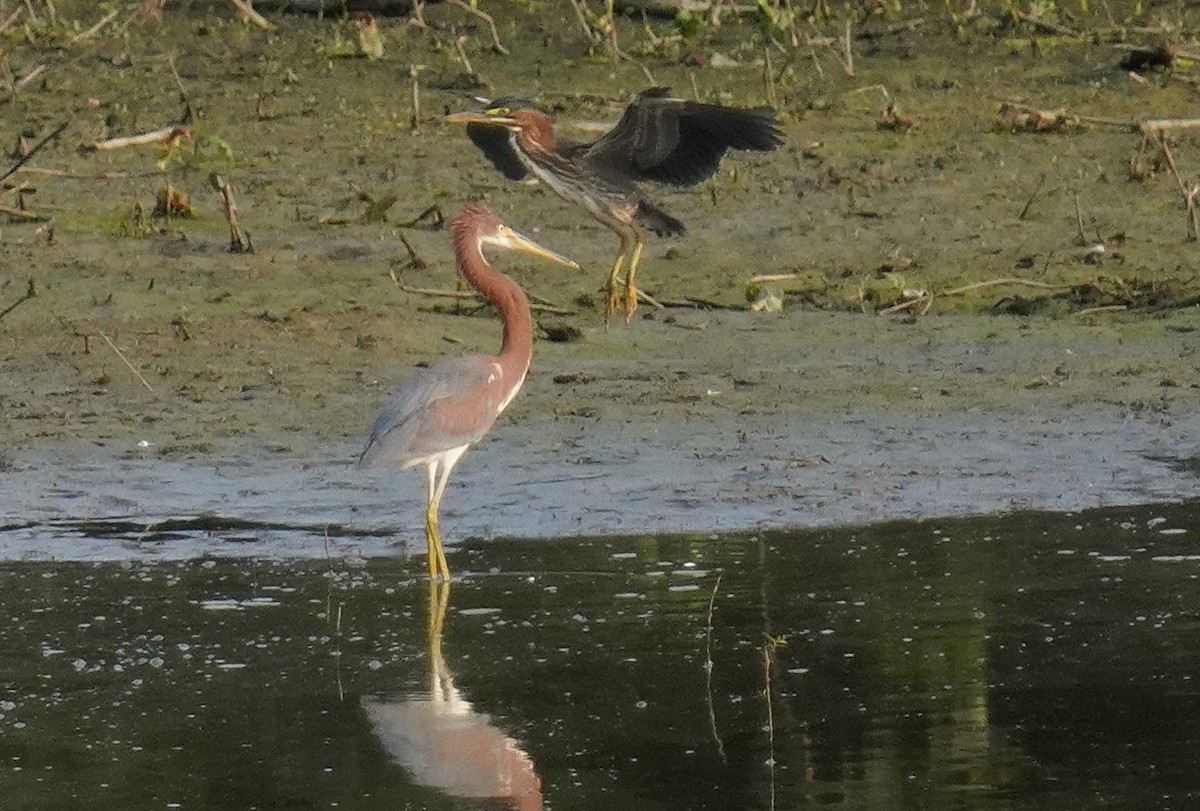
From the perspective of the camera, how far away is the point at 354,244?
1065cm

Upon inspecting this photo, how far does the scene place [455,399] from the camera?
740cm

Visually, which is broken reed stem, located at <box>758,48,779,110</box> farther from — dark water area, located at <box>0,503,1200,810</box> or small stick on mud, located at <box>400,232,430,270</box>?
dark water area, located at <box>0,503,1200,810</box>

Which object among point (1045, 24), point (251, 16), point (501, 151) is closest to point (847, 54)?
point (1045, 24)

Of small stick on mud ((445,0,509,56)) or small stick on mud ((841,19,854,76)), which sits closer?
small stick on mud ((841,19,854,76))

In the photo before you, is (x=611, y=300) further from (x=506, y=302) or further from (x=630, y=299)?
(x=506, y=302)

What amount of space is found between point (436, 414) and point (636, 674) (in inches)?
74.9

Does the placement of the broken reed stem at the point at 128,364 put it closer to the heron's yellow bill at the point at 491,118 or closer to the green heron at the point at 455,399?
the green heron at the point at 455,399

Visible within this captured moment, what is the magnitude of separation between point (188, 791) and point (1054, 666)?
7.01ft

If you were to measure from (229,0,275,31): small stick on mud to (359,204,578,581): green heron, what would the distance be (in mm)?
6460

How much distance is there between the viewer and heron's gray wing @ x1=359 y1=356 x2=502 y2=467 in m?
7.29

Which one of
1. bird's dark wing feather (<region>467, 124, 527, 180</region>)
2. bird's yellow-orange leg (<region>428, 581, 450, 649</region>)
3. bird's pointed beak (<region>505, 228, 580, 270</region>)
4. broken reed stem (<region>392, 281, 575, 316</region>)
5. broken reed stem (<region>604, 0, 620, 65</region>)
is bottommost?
broken reed stem (<region>392, 281, 575, 316</region>)

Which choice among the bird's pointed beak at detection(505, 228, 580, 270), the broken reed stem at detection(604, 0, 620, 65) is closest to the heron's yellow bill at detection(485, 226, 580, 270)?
the bird's pointed beak at detection(505, 228, 580, 270)

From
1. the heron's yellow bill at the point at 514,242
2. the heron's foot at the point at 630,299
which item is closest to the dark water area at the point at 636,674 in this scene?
the heron's yellow bill at the point at 514,242

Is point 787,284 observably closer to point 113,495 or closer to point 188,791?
point 113,495
